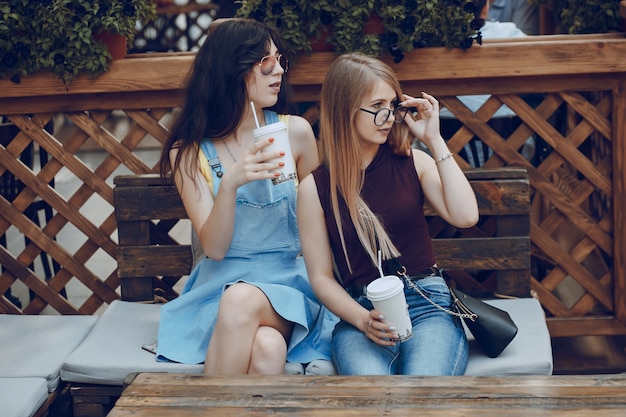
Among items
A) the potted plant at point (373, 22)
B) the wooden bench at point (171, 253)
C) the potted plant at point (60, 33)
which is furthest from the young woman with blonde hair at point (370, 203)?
the potted plant at point (60, 33)

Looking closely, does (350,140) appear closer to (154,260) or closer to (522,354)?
(522,354)

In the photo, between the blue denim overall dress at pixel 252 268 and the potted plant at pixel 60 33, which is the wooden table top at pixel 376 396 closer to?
the blue denim overall dress at pixel 252 268

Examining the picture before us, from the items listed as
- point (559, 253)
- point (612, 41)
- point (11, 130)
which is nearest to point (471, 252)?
point (559, 253)

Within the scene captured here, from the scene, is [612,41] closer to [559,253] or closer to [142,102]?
[559,253]

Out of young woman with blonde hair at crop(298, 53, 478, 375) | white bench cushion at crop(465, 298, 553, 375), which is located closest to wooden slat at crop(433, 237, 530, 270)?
white bench cushion at crop(465, 298, 553, 375)

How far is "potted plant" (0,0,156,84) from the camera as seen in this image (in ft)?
10.2

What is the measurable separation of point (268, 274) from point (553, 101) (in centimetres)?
119

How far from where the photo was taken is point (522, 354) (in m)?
2.52

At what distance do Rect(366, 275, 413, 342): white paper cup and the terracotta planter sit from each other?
1433 millimetres

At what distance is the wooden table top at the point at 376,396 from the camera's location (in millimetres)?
1892

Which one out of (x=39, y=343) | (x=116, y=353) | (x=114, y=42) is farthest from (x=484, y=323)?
(x=114, y=42)

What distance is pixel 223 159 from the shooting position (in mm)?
2783

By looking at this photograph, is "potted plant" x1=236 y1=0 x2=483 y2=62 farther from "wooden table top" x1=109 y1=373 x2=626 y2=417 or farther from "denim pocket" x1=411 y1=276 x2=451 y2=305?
"wooden table top" x1=109 y1=373 x2=626 y2=417

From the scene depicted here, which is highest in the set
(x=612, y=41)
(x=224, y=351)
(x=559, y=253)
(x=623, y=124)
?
(x=612, y=41)
